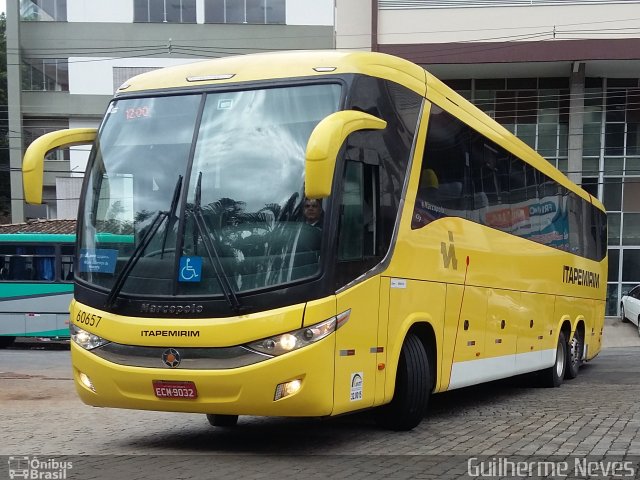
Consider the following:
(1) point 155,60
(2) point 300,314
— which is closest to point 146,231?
(2) point 300,314

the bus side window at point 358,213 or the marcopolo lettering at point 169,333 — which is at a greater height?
the bus side window at point 358,213

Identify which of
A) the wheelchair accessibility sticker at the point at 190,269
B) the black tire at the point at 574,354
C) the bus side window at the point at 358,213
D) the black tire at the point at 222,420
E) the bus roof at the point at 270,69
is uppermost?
the bus roof at the point at 270,69

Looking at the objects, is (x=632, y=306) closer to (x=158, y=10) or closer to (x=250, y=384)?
(x=250, y=384)

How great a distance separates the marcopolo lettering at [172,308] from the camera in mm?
6656

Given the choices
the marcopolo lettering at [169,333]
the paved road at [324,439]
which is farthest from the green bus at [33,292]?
the marcopolo lettering at [169,333]

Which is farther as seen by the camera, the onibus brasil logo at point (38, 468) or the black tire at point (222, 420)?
the black tire at point (222, 420)

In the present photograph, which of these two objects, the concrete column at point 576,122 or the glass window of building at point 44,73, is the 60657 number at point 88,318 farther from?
the glass window of building at point 44,73

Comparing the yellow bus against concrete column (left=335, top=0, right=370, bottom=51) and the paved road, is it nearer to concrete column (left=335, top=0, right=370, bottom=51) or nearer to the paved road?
the paved road

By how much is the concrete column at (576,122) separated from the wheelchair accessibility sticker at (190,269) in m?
26.1

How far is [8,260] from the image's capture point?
23.7 meters

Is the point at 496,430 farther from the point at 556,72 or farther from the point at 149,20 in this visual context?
the point at 149,20

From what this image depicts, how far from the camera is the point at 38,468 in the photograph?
21.6ft

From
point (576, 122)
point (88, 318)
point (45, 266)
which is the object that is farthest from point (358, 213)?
point (576, 122)

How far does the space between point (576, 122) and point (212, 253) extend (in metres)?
26.6
